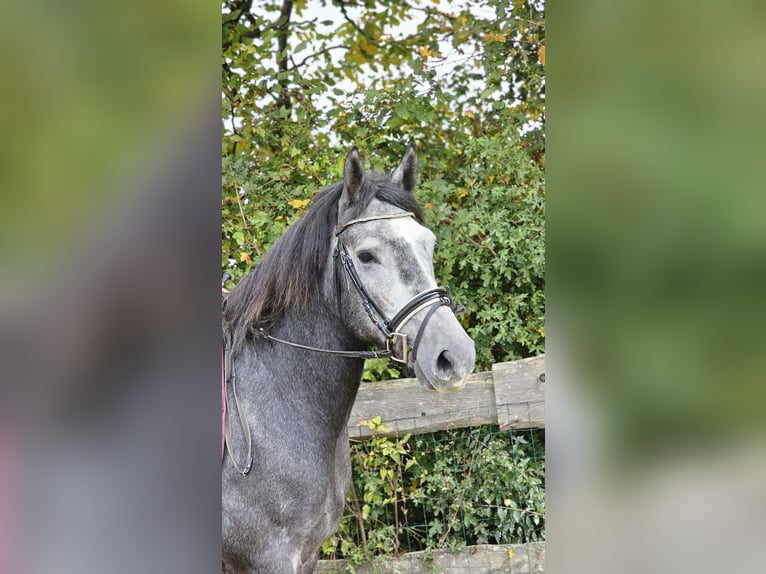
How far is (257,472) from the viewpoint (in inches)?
72.4

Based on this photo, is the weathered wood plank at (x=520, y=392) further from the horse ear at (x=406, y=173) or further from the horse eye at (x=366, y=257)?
the horse eye at (x=366, y=257)

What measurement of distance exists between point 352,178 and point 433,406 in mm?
1474

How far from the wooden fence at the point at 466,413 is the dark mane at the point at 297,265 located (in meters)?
1.18

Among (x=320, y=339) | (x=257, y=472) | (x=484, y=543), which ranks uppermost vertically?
(x=320, y=339)

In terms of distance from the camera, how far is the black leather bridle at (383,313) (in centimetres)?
176

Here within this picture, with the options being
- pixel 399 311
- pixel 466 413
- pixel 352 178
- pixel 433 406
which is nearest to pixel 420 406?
pixel 433 406

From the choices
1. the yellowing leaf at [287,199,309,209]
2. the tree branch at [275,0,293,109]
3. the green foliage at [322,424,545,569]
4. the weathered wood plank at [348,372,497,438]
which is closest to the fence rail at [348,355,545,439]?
the weathered wood plank at [348,372,497,438]

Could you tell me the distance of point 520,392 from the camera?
2.94 m

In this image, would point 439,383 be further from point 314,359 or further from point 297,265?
point 297,265
